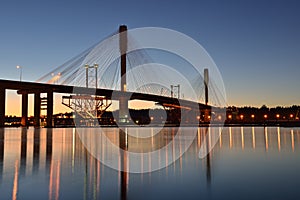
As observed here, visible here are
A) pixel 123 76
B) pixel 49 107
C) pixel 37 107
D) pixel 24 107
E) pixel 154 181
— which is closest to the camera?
pixel 154 181

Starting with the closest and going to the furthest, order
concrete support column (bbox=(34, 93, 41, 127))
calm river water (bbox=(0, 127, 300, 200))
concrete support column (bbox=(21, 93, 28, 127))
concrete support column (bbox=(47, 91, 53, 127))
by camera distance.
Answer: calm river water (bbox=(0, 127, 300, 200)) → concrete support column (bbox=(47, 91, 53, 127)) → concrete support column (bbox=(34, 93, 41, 127)) → concrete support column (bbox=(21, 93, 28, 127))

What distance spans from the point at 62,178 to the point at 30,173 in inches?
35.6

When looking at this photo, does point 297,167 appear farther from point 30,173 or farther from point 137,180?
point 30,173

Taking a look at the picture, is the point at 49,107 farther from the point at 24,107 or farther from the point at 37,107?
the point at 24,107

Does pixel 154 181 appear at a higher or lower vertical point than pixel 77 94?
lower

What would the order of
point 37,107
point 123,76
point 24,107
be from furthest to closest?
point 24,107, point 123,76, point 37,107

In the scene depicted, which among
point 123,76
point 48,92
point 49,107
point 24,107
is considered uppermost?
point 123,76

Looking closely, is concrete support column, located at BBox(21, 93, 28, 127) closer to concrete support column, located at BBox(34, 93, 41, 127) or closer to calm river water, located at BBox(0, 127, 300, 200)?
concrete support column, located at BBox(34, 93, 41, 127)

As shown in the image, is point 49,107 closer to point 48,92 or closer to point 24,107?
point 48,92

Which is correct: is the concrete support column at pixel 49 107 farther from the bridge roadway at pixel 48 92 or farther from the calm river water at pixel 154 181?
the calm river water at pixel 154 181

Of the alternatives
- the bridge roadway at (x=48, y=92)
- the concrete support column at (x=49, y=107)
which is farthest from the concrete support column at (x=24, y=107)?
the concrete support column at (x=49, y=107)

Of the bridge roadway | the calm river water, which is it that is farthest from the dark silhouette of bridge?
the calm river water

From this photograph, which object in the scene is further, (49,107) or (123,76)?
(123,76)

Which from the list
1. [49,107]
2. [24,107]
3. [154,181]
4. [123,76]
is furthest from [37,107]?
[154,181]
